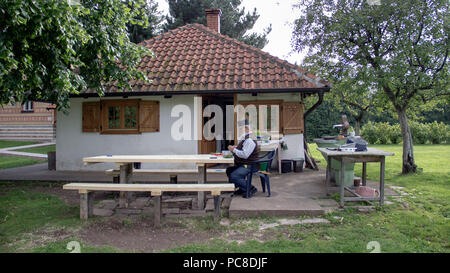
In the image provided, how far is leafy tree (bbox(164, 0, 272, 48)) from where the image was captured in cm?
2033

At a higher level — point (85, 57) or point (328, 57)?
point (328, 57)

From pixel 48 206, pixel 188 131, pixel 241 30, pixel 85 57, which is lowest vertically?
pixel 48 206

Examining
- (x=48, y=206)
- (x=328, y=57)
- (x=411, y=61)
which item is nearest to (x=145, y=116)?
(x=48, y=206)

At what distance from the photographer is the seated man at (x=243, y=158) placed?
5.98 m

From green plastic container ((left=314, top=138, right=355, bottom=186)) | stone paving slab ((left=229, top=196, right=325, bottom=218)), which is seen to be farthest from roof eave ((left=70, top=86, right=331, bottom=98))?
stone paving slab ((left=229, top=196, right=325, bottom=218))

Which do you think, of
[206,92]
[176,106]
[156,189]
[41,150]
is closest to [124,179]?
[156,189]

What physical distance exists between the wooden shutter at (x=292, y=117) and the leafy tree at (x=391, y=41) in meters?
1.47

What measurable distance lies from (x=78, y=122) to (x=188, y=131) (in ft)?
11.4

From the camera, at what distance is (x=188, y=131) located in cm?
970

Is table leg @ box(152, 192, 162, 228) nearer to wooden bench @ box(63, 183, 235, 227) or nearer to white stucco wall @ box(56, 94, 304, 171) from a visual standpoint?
wooden bench @ box(63, 183, 235, 227)

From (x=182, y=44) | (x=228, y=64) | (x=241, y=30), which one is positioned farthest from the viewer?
(x=241, y=30)

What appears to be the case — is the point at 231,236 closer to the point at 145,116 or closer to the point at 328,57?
the point at 145,116

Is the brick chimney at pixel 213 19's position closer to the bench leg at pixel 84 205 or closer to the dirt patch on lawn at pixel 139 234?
the bench leg at pixel 84 205
